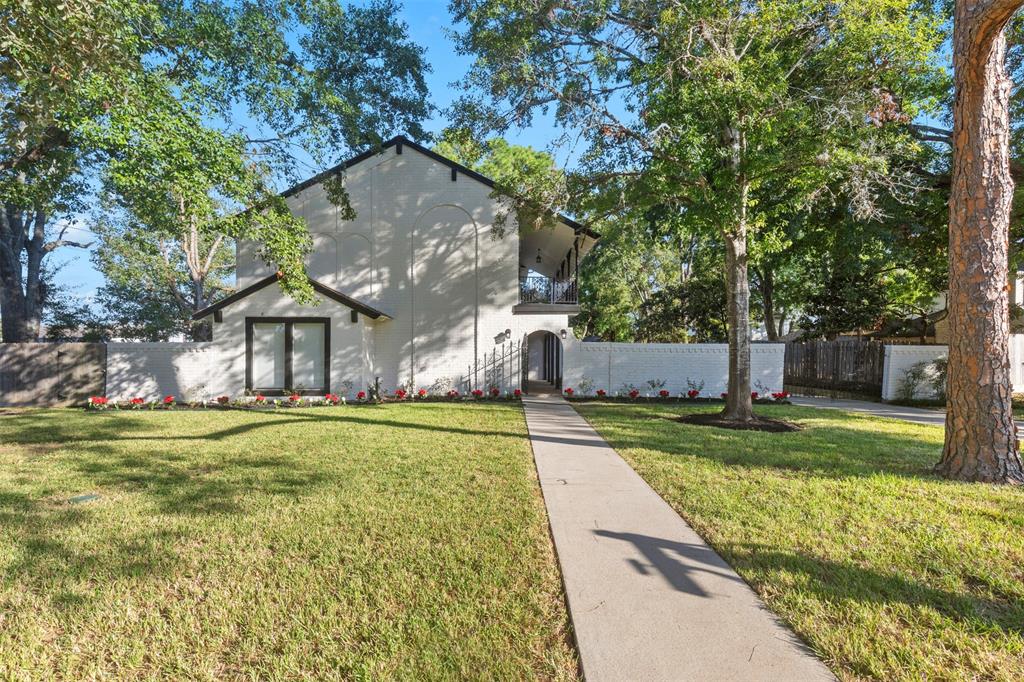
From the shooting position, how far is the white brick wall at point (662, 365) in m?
14.5

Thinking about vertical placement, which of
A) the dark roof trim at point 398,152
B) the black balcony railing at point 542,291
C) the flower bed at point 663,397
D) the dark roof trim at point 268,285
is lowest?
the flower bed at point 663,397

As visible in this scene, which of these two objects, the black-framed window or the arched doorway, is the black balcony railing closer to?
the arched doorway

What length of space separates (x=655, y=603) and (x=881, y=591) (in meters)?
1.40

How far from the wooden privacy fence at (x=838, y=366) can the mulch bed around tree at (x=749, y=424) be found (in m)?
8.18

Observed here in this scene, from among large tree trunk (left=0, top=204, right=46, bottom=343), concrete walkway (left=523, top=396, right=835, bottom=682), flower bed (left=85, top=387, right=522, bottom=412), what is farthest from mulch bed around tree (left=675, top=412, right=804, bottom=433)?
large tree trunk (left=0, top=204, right=46, bottom=343)

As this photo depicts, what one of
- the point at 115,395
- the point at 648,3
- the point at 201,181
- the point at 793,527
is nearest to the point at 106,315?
the point at 115,395

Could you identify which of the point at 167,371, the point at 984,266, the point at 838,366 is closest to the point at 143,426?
the point at 167,371

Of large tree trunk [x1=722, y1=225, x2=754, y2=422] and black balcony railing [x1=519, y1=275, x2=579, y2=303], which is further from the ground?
black balcony railing [x1=519, y1=275, x2=579, y2=303]

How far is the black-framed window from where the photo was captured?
13539mm

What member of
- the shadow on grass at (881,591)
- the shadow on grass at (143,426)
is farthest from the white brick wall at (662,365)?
the shadow on grass at (881,591)

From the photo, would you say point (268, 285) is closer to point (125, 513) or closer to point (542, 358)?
point (125, 513)

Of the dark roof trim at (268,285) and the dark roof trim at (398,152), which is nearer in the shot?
the dark roof trim at (268,285)

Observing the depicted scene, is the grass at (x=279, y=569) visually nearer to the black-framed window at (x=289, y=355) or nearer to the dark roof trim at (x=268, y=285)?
the black-framed window at (x=289, y=355)

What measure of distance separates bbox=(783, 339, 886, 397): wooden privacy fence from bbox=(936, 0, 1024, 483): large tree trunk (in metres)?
11.1
